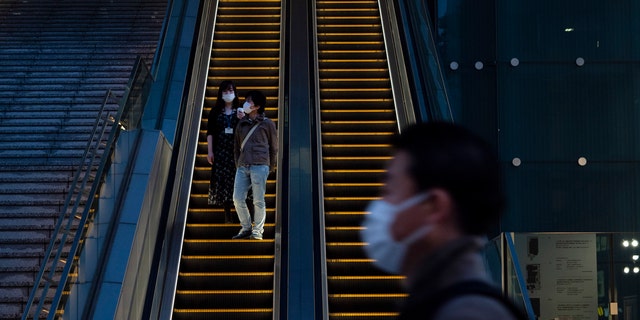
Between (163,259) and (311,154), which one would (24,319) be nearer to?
(163,259)

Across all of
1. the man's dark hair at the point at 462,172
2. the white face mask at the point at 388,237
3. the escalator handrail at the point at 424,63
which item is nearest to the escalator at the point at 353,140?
the escalator handrail at the point at 424,63

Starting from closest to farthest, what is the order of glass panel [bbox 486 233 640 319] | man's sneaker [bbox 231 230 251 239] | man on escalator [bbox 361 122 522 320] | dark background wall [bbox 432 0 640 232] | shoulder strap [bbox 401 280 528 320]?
1. shoulder strap [bbox 401 280 528 320]
2. man on escalator [bbox 361 122 522 320]
3. man's sneaker [bbox 231 230 251 239]
4. glass panel [bbox 486 233 640 319]
5. dark background wall [bbox 432 0 640 232]

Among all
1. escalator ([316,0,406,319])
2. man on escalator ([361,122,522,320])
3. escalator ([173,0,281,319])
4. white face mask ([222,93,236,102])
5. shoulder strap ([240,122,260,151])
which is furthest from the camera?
white face mask ([222,93,236,102])

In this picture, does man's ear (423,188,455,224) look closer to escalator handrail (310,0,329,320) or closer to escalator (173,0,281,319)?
escalator handrail (310,0,329,320)

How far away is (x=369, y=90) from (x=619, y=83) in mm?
3401

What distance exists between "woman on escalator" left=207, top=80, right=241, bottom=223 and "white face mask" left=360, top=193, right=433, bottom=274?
821 cm

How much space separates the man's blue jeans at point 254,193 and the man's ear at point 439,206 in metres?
7.89

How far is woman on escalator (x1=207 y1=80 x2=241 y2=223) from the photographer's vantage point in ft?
32.9

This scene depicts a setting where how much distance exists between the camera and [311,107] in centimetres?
1176

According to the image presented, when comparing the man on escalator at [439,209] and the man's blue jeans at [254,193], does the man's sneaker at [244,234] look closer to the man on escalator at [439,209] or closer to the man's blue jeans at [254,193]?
the man's blue jeans at [254,193]

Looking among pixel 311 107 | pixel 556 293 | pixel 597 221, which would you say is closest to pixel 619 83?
pixel 597 221

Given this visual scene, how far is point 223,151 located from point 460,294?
865cm

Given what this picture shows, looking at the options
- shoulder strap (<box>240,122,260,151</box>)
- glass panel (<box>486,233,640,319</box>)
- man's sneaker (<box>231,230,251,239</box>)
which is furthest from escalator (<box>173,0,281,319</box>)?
glass panel (<box>486,233,640,319</box>)

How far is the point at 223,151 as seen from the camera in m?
10.1
